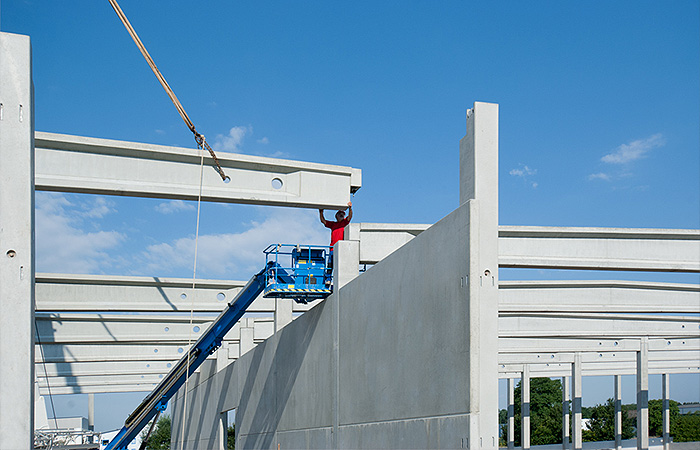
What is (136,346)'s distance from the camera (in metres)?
29.5

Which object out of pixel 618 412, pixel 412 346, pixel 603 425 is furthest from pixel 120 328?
pixel 603 425

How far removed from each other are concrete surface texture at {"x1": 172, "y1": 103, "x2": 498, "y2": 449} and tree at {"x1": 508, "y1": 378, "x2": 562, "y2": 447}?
43.0m

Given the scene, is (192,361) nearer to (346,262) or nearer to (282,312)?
(282,312)

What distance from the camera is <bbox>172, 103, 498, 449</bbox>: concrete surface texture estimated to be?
27.7ft

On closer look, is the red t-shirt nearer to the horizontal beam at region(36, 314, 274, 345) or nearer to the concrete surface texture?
the concrete surface texture

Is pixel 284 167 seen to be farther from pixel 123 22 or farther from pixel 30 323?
pixel 30 323

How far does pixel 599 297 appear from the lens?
910 inches

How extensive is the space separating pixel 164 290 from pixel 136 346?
772 cm

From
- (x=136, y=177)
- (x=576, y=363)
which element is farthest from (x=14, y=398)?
(x=576, y=363)

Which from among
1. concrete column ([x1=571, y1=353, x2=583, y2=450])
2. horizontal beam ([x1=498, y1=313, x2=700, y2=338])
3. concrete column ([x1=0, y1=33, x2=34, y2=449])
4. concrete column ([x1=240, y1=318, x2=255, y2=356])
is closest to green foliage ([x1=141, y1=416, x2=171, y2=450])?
concrete column ([x1=240, y1=318, x2=255, y2=356])

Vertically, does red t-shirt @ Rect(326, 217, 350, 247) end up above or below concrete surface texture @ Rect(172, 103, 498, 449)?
above

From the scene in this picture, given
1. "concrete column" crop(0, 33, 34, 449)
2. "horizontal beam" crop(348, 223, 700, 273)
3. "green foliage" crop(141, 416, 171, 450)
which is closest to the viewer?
"concrete column" crop(0, 33, 34, 449)

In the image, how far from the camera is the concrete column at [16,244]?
8.89 meters

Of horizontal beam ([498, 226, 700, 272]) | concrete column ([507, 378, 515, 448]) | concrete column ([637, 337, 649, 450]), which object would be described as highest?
horizontal beam ([498, 226, 700, 272])
